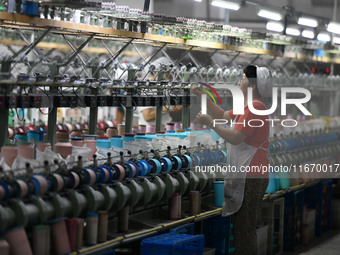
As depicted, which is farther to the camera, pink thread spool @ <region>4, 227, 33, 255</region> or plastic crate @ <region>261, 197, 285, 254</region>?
plastic crate @ <region>261, 197, 285, 254</region>

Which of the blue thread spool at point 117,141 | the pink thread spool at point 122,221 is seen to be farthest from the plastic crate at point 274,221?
the pink thread spool at point 122,221

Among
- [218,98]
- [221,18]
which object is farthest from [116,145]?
[221,18]

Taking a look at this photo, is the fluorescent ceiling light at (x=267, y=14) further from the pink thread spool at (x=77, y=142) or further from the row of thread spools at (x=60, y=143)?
the pink thread spool at (x=77, y=142)

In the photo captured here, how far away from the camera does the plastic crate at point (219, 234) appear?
21.2ft

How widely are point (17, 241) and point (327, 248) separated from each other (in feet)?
18.0

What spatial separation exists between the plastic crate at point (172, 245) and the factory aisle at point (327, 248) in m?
3.33

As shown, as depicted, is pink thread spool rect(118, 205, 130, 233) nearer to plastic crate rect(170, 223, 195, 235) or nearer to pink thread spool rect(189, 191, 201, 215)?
plastic crate rect(170, 223, 195, 235)

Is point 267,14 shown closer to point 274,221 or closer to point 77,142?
point 274,221

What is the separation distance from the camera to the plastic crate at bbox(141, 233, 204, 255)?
4957 millimetres

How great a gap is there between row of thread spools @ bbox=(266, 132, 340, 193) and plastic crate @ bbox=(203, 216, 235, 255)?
0.98m

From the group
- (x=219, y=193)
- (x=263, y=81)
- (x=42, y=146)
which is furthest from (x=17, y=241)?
(x=219, y=193)

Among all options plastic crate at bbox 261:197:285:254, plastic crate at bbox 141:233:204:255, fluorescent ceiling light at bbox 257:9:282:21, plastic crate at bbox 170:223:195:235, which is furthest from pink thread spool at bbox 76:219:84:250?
fluorescent ceiling light at bbox 257:9:282:21

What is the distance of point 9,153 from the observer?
463cm

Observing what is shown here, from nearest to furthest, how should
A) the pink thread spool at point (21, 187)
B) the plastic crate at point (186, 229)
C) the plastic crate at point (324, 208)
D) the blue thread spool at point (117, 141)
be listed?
the pink thread spool at point (21, 187), the plastic crate at point (186, 229), the blue thread spool at point (117, 141), the plastic crate at point (324, 208)
